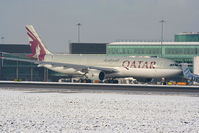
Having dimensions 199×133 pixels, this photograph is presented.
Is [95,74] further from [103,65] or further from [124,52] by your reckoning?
[124,52]

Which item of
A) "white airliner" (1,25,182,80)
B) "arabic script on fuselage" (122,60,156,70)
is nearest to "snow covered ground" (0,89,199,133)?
"white airliner" (1,25,182,80)

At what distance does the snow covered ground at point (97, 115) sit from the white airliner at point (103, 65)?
123 ft

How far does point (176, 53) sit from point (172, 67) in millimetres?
21571

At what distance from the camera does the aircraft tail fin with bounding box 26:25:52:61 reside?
9725 cm

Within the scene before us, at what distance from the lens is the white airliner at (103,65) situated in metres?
80.9

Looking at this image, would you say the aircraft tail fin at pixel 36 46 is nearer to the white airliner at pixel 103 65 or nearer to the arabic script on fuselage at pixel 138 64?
the white airliner at pixel 103 65

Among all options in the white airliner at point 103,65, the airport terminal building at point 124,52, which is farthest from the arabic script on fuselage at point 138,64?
the airport terminal building at point 124,52

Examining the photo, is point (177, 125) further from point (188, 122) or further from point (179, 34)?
point (179, 34)

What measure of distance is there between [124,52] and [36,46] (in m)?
20.4

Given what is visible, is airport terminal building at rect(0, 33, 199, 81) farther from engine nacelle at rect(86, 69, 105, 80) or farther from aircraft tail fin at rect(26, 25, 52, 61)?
engine nacelle at rect(86, 69, 105, 80)

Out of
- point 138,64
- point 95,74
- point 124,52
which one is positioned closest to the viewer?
point 138,64

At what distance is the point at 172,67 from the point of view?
80.6 metres

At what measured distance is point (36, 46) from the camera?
321ft

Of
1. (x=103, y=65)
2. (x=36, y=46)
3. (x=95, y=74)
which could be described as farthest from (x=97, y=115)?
(x=36, y=46)
